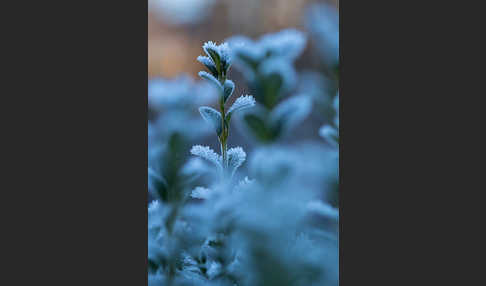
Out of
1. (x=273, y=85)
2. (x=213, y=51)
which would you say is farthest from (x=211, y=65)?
(x=273, y=85)

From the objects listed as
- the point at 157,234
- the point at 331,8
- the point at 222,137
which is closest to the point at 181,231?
the point at 157,234

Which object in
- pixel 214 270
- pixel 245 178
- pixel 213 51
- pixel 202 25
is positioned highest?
pixel 202 25

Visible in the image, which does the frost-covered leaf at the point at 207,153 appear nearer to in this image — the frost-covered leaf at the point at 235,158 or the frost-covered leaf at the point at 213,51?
the frost-covered leaf at the point at 235,158

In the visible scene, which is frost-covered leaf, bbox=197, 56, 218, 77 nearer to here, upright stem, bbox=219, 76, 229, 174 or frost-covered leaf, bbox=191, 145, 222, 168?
upright stem, bbox=219, 76, 229, 174

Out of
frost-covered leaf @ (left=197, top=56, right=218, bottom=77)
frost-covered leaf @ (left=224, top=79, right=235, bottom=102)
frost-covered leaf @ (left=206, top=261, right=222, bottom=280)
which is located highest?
frost-covered leaf @ (left=197, top=56, right=218, bottom=77)

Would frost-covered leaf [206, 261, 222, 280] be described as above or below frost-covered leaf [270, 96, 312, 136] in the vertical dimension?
below

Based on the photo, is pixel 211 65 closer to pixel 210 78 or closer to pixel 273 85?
pixel 210 78

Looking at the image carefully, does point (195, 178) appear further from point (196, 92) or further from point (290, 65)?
point (290, 65)

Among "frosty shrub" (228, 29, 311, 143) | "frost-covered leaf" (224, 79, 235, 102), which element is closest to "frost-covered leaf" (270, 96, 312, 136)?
"frosty shrub" (228, 29, 311, 143)
